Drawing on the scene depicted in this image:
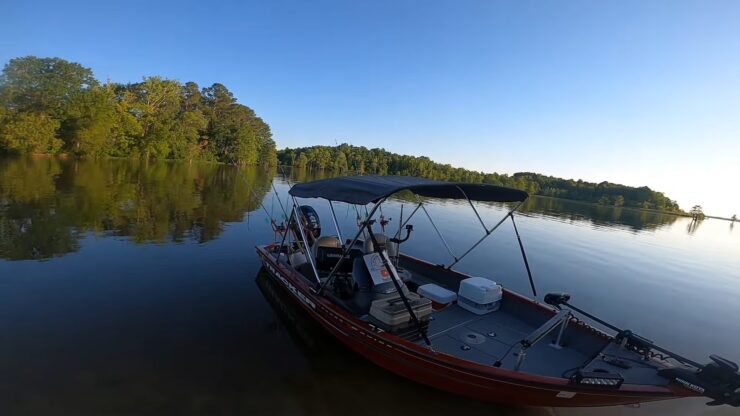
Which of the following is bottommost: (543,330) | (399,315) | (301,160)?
(399,315)

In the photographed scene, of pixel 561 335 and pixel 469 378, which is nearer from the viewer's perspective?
pixel 469 378

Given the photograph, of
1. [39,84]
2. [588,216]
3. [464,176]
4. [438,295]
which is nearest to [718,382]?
[438,295]

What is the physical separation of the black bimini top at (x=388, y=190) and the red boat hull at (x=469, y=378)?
210 cm

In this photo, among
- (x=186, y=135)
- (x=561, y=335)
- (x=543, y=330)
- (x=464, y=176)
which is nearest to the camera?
(x=543, y=330)

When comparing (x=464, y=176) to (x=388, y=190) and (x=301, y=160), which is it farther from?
(x=388, y=190)

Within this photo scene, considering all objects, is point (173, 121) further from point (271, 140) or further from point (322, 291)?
point (322, 291)

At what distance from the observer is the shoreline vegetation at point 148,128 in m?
39.3

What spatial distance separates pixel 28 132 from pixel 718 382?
5424cm

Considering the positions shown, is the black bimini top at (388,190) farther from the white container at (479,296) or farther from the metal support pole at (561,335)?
the metal support pole at (561,335)

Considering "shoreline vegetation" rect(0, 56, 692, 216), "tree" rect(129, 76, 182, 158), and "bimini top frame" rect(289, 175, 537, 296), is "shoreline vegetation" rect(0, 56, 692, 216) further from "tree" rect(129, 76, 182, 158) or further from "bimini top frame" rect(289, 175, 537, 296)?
"bimini top frame" rect(289, 175, 537, 296)

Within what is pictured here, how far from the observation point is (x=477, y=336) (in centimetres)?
612

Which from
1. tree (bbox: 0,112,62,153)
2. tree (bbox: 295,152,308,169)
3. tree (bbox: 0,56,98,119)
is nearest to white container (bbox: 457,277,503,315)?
tree (bbox: 0,112,62,153)

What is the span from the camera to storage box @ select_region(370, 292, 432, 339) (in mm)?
5449

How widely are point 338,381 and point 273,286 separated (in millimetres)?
4140
